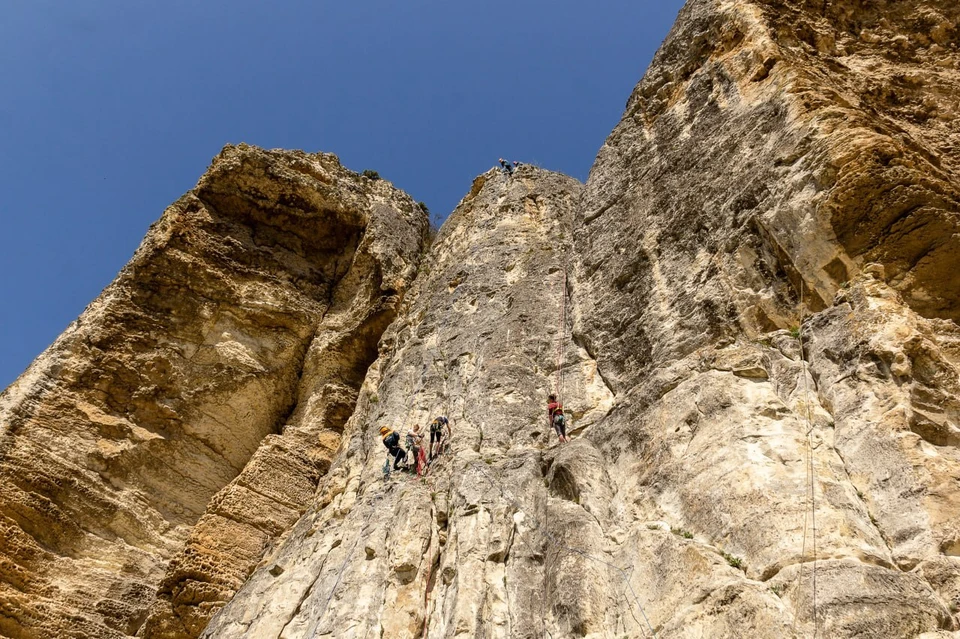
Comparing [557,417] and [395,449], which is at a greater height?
[557,417]

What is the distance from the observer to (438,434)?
1431 cm

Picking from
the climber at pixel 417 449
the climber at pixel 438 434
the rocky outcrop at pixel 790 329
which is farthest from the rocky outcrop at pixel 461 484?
the rocky outcrop at pixel 790 329

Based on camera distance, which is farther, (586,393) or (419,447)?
(419,447)

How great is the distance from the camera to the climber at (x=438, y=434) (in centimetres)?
1414

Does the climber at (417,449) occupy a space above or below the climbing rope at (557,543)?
above

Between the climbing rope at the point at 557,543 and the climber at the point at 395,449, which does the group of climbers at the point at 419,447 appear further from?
the climbing rope at the point at 557,543

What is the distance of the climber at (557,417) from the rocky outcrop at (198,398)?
7410 mm

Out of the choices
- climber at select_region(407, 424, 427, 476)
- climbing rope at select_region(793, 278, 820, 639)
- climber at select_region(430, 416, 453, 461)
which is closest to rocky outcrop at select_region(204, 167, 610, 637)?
climber at select_region(430, 416, 453, 461)

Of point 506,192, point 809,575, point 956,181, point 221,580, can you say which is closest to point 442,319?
point 506,192

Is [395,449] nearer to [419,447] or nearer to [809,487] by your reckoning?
[419,447]

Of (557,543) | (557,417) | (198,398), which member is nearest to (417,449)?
(557,417)

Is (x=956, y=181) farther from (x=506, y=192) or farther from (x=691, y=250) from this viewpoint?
(x=506, y=192)

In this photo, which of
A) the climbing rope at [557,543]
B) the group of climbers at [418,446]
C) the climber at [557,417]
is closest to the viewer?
the climbing rope at [557,543]

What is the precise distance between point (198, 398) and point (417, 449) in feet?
29.2
